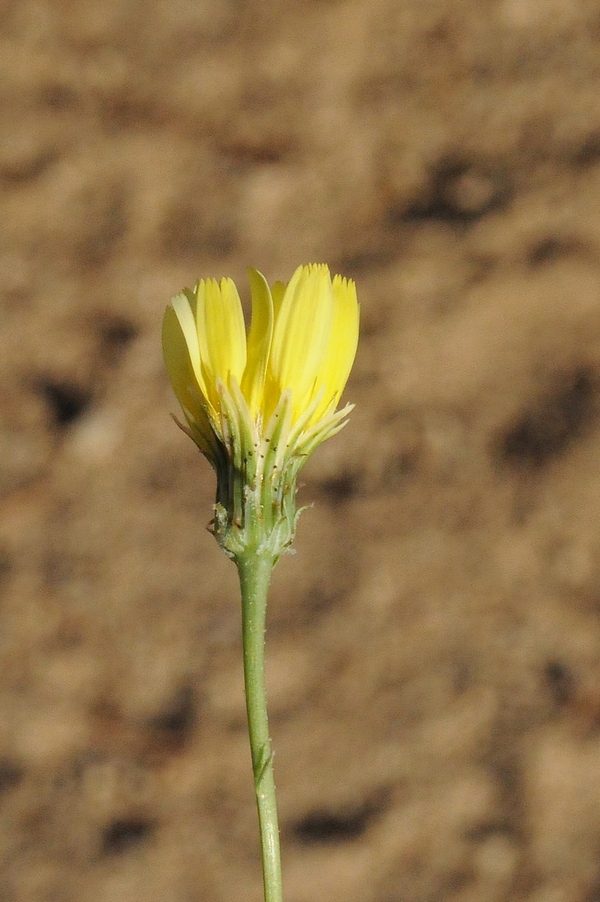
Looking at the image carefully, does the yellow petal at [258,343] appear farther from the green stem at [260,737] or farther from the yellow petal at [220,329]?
the green stem at [260,737]

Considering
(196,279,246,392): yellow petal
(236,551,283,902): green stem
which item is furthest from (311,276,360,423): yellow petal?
(236,551,283,902): green stem

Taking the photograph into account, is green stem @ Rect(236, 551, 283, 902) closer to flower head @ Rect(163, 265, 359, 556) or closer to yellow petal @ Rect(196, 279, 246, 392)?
flower head @ Rect(163, 265, 359, 556)

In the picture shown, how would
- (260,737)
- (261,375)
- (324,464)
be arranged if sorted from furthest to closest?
(324,464)
(261,375)
(260,737)

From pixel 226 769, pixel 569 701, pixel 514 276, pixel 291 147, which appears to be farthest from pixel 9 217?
pixel 569 701

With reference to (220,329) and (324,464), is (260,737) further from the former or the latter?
(324,464)

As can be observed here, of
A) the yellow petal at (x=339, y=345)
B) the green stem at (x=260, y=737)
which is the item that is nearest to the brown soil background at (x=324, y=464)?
the green stem at (x=260, y=737)

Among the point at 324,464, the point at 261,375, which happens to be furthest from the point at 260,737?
the point at 324,464
